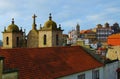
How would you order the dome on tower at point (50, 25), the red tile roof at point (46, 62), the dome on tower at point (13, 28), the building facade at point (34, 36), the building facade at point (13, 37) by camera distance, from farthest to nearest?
the building facade at point (13, 37) → the dome on tower at point (13, 28) → the building facade at point (34, 36) → the dome on tower at point (50, 25) → the red tile roof at point (46, 62)

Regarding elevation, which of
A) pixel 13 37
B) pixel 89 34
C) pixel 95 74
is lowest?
pixel 95 74

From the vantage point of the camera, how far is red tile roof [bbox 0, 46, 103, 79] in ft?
67.8

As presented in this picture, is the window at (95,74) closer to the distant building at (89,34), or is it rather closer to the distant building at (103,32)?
the distant building at (89,34)

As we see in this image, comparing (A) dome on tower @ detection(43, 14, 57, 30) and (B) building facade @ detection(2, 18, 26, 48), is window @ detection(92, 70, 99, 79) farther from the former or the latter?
(B) building facade @ detection(2, 18, 26, 48)

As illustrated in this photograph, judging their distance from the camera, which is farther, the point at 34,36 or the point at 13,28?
the point at 34,36

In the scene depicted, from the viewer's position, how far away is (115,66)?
114 ft

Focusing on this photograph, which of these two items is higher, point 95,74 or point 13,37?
point 13,37

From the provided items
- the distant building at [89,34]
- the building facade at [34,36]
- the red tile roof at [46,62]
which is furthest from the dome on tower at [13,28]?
the distant building at [89,34]

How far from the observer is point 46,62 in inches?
936

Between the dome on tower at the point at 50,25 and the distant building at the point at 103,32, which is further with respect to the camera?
the distant building at the point at 103,32

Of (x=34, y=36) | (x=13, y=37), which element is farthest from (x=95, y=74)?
(x=13, y=37)

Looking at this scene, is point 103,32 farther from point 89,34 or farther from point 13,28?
point 13,28

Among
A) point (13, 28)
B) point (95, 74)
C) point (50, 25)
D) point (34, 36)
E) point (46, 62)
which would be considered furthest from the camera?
point (34, 36)

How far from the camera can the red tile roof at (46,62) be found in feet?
67.8
